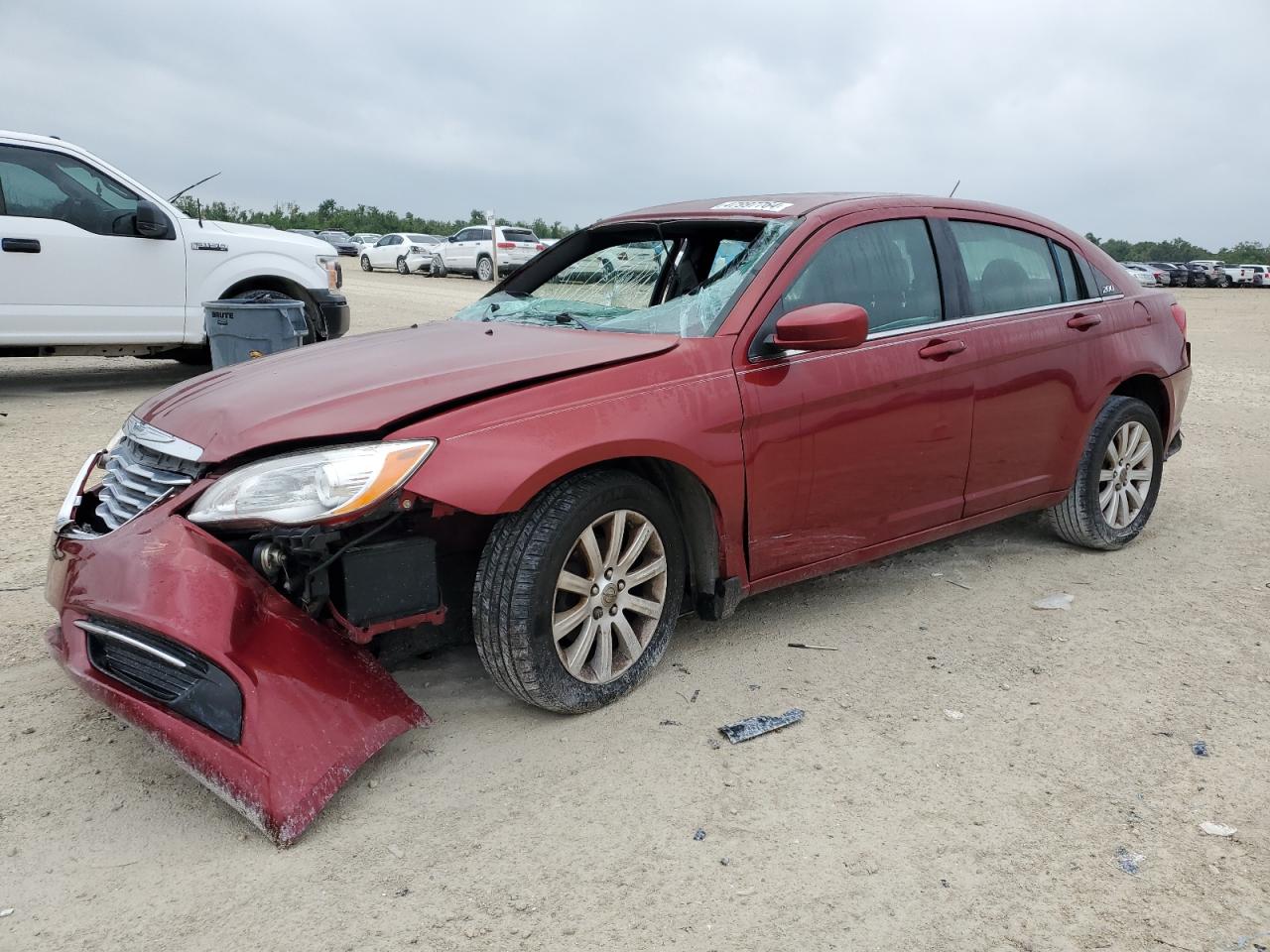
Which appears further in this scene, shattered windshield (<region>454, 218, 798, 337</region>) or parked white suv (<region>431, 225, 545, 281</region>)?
parked white suv (<region>431, 225, 545, 281</region>)

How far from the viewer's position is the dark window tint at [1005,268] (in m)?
4.35

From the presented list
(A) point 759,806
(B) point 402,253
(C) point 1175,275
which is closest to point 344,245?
(B) point 402,253

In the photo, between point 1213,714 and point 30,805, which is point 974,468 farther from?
point 30,805

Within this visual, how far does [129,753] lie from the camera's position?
309cm

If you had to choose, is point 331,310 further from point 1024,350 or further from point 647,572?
point 647,572

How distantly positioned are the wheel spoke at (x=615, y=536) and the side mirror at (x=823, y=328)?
818 millimetres

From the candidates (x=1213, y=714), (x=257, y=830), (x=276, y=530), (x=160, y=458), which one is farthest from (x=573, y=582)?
(x=1213, y=714)

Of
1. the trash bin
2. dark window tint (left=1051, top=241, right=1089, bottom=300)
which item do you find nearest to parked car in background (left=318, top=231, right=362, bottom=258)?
the trash bin

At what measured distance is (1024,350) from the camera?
172 inches

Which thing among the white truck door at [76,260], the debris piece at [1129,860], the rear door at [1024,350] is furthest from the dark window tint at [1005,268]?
the white truck door at [76,260]

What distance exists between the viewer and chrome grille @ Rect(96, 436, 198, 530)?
119 inches

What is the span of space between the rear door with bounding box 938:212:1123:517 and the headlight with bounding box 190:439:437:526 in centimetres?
242

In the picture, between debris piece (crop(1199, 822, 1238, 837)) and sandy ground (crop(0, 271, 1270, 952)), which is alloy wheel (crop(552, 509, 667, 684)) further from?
debris piece (crop(1199, 822, 1238, 837))

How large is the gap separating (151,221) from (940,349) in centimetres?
689
